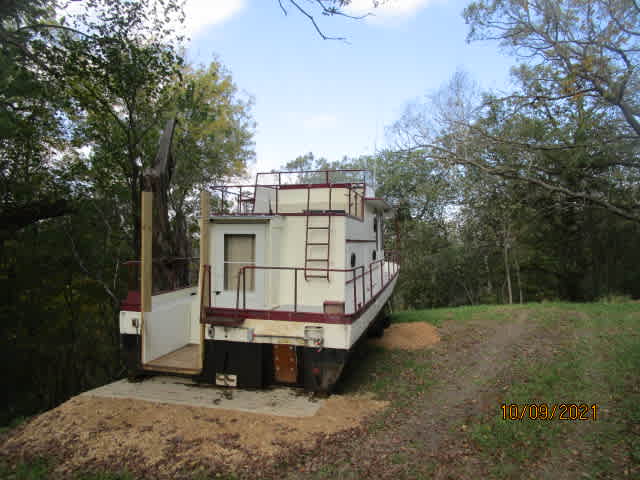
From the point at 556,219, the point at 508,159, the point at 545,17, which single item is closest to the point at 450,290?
the point at 556,219

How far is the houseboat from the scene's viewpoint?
6230 mm

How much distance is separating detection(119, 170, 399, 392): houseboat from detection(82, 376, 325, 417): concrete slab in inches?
7.6

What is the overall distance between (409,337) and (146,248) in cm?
686

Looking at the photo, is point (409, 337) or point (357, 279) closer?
point (357, 279)

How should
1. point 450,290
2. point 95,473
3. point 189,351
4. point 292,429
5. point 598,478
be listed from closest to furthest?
1. point 598,478
2. point 95,473
3. point 292,429
4. point 189,351
5. point 450,290

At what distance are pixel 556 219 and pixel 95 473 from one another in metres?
20.7

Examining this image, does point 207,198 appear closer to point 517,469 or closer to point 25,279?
point 517,469

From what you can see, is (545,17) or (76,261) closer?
(545,17)

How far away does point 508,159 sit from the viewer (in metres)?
15.0

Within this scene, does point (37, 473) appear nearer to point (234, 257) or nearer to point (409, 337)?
point (234, 257)

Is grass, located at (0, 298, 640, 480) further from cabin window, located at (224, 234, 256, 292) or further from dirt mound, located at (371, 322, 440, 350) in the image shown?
cabin window, located at (224, 234, 256, 292)

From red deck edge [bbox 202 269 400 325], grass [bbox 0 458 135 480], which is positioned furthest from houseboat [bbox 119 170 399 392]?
grass [bbox 0 458 135 480]

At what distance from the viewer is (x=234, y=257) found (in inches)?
296

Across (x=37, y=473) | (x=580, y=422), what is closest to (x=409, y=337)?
(x=580, y=422)
